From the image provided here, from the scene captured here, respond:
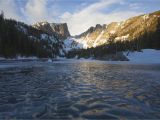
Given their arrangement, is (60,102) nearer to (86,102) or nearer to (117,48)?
(86,102)

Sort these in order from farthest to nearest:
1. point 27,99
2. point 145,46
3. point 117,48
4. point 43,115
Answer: point 117,48 < point 145,46 < point 27,99 < point 43,115

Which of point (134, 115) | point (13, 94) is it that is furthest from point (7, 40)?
point (134, 115)

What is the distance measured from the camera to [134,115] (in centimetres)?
1230

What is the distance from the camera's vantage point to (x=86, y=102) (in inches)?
614

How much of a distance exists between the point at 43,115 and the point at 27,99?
184 inches

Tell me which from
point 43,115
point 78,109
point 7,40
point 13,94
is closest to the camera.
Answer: point 43,115

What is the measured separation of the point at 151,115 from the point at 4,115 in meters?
7.06

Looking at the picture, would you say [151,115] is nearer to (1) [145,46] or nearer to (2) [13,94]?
(2) [13,94]

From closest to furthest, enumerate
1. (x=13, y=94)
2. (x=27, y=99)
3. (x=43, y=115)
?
(x=43, y=115)
(x=27, y=99)
(x=13, y=94)

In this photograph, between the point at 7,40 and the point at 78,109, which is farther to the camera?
the point at 7,40

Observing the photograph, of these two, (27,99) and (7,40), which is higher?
(7,40)

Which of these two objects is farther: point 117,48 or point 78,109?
point 117,48

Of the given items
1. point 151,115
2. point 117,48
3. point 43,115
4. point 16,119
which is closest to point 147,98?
point 151,115

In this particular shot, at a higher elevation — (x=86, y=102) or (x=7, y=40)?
(x=7, y=40)
